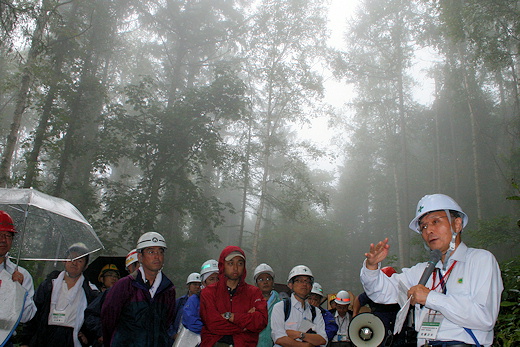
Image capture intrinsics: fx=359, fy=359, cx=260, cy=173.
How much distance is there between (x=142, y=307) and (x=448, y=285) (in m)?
2.66

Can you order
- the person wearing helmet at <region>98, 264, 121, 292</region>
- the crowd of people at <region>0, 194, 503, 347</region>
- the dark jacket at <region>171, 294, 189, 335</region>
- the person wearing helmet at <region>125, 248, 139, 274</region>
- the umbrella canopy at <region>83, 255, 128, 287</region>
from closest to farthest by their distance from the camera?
the crowd of people at <region>0, 194, 503, 347</region> < the dark jacket at <region>171, 294, 189, 335</region> < the person wearing helmet at <region>125, 248, 139, 274</region> < the person wearing helmet at <region>98, 264, 121, 292</region> < the umbrella canopy at <region>83, 255, 128, 287</region>

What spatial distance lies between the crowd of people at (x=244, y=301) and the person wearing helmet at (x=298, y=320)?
0.04 ft

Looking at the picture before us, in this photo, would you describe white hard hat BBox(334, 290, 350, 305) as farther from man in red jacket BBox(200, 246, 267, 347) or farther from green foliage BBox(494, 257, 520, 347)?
man in red jacket BBox(200, 246, 267, 347)

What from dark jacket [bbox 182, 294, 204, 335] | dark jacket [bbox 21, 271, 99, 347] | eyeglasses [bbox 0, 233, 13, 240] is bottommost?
dark jacket [bbox 21, 271, 99, 347]

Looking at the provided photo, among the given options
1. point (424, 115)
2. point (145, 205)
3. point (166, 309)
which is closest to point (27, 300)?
point (166, 309)

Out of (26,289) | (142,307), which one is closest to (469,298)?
(142,307)

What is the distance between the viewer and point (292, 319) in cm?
467

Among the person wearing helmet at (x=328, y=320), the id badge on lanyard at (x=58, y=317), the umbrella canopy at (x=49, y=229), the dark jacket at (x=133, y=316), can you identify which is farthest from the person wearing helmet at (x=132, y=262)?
the person wearing helmet at (x=328, y=320)

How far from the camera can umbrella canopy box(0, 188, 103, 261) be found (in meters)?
3.99

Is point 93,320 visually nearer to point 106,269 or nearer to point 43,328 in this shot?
point 43,328

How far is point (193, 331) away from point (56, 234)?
2.12 m

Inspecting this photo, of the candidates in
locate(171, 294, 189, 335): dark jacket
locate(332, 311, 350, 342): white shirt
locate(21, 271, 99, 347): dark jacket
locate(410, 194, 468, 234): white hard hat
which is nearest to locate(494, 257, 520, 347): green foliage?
locate(410, 194, 468, 234): white hard hat

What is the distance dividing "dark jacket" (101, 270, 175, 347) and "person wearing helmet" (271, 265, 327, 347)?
5.07ft

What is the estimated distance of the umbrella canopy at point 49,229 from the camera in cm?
399
